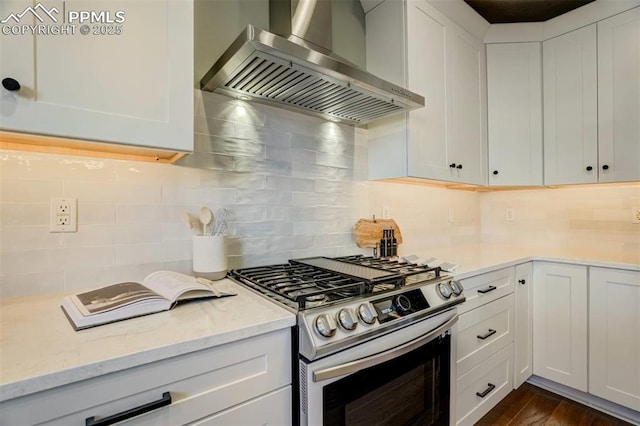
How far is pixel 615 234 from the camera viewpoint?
7.45 ft

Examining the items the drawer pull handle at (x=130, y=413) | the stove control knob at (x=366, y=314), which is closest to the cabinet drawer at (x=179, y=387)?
the drawer pull handle at (x=130, y=413)

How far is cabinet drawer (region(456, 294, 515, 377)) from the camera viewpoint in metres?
1.57

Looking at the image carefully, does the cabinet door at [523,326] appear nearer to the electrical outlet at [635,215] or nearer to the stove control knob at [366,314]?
the electrical outlet at [635,215]

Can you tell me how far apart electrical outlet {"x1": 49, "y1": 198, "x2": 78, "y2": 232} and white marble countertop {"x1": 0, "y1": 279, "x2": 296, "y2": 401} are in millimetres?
241

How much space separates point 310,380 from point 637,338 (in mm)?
1999

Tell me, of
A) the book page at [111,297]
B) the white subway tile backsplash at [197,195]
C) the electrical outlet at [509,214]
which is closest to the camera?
the book page at [111,297]

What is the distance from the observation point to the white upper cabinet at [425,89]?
1810mm

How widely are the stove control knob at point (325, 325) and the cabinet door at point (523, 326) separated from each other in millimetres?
1605

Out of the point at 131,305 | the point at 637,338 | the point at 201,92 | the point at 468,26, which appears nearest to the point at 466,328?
the point at 637,338

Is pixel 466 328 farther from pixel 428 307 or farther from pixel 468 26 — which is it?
pixel 468 26

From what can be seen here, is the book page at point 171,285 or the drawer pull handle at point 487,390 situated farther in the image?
the drawer pull handle at point 487,390

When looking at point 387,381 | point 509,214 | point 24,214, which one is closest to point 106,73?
A: point 24,214

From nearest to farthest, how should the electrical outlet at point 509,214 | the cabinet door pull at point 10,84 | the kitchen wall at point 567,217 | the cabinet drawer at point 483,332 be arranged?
the cabinet door pull at point 10,84
the cabinet drawer at point 483,332
the kitchen wall at point 567,217
the electrical outlet at point 509,214

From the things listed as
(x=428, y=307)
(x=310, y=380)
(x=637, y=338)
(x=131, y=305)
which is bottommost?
(x=637, y=338)
